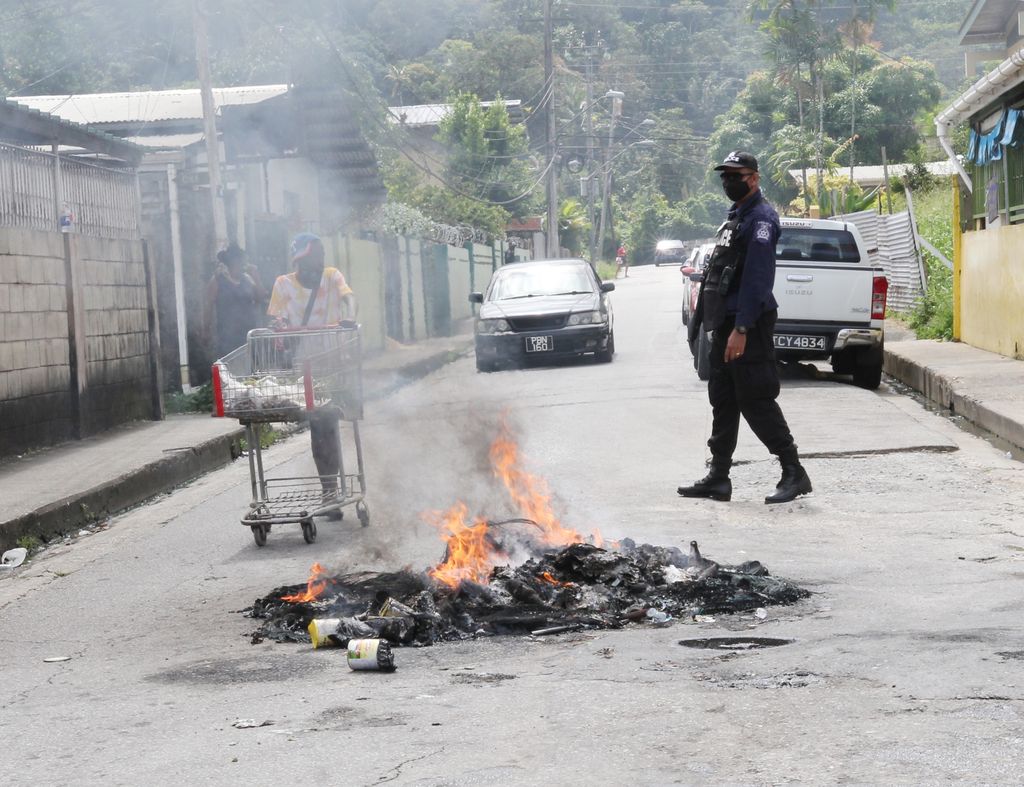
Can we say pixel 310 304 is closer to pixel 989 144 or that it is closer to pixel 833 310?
pixel 833 310

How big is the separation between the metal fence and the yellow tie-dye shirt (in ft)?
14.1

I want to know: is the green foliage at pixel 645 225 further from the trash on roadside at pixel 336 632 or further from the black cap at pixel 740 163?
the trash on roadside at pixel 336 632

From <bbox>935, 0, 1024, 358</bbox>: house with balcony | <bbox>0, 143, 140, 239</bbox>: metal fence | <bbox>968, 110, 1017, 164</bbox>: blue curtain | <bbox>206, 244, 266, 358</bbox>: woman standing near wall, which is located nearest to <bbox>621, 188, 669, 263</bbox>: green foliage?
<bbox>935, 0, 1024, 358</bbox>: house with balcony

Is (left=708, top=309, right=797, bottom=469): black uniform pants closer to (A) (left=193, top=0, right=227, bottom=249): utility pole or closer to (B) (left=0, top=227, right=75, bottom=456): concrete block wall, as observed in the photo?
(B) (left=0, top=227, right=75, bottom=456): concrete block wall

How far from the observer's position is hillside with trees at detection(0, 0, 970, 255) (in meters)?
18.0

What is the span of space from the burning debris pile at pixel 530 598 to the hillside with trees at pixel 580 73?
9.56 meters

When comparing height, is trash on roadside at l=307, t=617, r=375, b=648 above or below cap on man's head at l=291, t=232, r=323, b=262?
below

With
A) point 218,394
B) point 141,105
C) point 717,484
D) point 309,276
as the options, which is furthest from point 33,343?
point 141,105

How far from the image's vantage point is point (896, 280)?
27016 millimetres

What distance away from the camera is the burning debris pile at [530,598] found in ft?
18.1

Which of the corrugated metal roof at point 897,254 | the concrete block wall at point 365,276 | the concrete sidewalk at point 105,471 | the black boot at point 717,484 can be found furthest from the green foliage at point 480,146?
the black boot at point 717,484

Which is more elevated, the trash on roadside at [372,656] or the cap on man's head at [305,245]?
the cap on man's head at [305,245]

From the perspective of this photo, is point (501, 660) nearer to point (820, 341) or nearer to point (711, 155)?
point (820, 341)

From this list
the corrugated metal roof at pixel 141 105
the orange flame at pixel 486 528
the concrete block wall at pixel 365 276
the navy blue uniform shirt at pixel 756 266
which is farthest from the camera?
the concrete block wall at pixel 365 276
